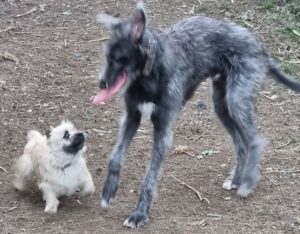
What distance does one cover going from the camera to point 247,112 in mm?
6148

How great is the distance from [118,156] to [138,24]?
3.66ft

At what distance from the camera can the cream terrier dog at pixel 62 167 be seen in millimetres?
5797

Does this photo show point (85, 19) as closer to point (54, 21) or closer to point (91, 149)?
point (54, 21)

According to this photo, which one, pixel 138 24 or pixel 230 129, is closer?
pixel 138 24

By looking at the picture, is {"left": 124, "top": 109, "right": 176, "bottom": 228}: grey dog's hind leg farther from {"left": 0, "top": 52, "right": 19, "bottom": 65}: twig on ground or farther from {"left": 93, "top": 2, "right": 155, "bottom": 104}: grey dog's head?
{"left": 0, "top": 52, "right": 19, "bottom": 65}: twig on ground

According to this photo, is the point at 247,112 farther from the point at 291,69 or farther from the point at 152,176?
the point at 291,69

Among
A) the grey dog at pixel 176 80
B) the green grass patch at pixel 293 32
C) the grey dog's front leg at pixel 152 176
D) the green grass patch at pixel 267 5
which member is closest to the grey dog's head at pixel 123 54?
the grey dog at pixel 176 80

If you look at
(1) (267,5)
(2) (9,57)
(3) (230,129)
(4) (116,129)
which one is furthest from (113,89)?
(1) (267,5)

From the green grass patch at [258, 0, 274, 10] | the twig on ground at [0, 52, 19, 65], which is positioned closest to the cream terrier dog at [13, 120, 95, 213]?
the twig on ground at [0, 52, 19, 65]

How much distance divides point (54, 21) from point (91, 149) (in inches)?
123

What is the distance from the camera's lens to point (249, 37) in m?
6.23

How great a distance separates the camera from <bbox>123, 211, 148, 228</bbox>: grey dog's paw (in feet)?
18.6

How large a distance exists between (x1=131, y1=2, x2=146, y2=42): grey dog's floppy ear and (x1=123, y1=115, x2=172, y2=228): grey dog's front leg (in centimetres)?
77

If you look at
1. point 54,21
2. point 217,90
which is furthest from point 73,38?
point 217,90
